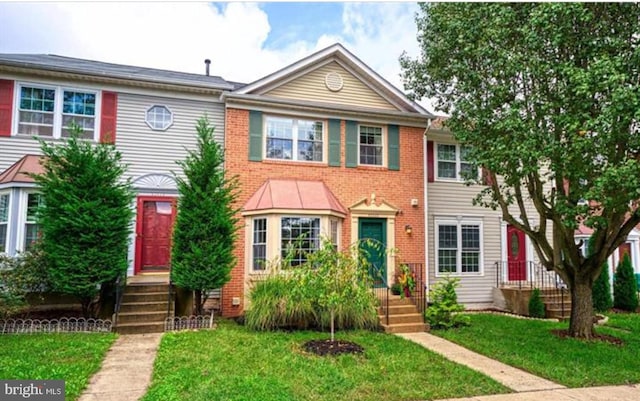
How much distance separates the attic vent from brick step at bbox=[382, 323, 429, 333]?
6.84 meters

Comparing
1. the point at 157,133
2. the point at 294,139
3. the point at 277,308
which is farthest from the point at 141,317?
the point at 294,139

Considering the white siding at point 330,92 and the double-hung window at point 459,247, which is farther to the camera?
the double-hung window at point 459,247

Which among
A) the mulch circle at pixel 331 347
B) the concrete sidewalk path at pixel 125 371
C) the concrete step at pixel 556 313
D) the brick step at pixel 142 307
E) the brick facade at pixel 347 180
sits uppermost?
the brick facade at pixel 347 180

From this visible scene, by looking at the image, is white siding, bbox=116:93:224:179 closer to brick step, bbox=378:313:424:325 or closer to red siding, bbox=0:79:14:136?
red siding, bbox=0:79:14:136

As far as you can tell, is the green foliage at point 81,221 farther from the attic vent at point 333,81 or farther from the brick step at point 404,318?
the attic vent at point 333,81

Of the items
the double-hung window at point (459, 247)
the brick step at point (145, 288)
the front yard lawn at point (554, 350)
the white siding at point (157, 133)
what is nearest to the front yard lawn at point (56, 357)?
the brick step at point (145, 288)

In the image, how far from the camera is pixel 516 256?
1413cm

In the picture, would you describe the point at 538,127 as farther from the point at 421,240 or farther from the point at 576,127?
the point at 421,240

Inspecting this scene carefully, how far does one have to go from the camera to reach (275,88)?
11773 millimetres

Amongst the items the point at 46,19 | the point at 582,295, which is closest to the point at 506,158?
the point at 582,295

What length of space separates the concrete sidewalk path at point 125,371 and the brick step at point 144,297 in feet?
4.14

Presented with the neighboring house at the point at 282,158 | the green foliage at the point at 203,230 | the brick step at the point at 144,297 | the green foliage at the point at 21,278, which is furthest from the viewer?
the neighboring house at the point at 282,158

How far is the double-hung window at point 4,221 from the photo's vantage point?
9.36 metres

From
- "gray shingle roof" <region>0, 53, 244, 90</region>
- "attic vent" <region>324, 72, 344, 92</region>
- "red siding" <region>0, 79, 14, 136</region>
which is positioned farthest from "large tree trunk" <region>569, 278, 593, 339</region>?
"red siding" <region>0, 79, 14, 136</region>
